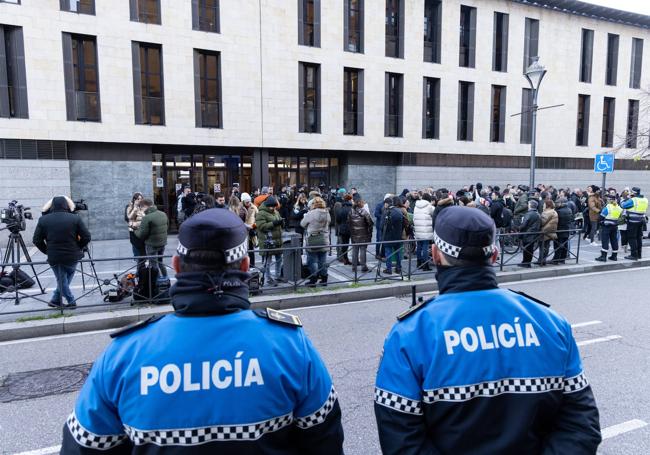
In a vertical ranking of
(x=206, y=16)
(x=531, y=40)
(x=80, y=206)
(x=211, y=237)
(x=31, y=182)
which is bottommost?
(x=80, y=206)

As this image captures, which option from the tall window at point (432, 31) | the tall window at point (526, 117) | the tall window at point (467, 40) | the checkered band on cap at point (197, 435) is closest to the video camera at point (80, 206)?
the checkered band on cap at point (197, 435)

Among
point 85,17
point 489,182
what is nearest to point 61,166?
point 85,17

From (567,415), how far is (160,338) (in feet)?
5.28

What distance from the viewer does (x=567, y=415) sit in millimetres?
1859

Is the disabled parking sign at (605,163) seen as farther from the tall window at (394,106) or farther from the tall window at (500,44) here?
the tall window at (500,44)

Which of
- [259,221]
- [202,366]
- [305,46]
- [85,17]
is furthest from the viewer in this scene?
[305,46]

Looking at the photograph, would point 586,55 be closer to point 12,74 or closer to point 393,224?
point 393,224

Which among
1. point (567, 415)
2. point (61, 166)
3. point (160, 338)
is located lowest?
point (567, 415)

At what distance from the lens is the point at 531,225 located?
1179 cm

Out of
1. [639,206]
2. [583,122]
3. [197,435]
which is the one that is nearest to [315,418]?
[197,435]

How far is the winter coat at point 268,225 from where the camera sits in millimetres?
9445

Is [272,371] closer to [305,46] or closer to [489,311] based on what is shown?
[489,311]

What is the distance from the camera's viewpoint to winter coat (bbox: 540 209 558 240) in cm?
1169

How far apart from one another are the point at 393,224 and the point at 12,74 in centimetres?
1422
